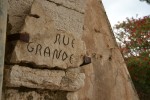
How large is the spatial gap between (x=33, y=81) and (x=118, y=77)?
142 cm

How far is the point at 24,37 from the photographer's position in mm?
2418

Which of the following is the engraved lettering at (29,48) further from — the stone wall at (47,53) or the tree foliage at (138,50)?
the tree foliage at (138,50)

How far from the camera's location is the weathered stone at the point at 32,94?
2.46 meters

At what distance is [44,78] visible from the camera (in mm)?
2600

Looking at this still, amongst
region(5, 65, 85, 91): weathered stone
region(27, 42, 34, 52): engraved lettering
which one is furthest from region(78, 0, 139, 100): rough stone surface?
region(27, 42, 34, 52): engraved lettering

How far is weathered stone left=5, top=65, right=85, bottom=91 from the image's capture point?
2.40m

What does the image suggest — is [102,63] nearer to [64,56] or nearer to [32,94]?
[64,56]

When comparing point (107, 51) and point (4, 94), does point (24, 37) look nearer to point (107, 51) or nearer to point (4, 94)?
point (4, 94)

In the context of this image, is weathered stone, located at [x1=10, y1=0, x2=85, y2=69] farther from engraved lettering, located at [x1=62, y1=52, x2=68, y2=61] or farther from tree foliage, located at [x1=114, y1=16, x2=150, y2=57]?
tree foliage, located at [x1=114, y1=16, x2=150, y2=57]

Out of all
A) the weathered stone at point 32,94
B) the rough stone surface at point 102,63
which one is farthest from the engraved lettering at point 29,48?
the rough stone surface at point 102,63

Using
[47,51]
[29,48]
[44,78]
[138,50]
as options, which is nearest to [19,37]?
[29,48]

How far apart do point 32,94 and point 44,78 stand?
14cm

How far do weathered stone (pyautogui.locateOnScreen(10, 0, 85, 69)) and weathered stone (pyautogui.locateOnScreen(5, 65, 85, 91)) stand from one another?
0.19 ft

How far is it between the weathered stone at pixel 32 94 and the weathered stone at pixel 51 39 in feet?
0.69
